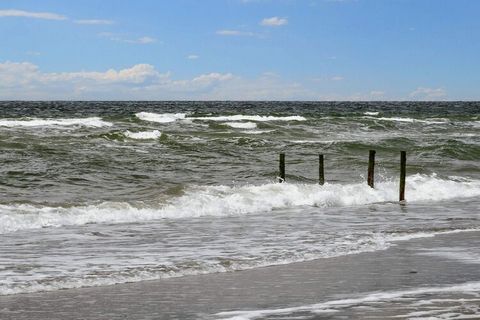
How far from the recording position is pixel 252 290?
9508mm

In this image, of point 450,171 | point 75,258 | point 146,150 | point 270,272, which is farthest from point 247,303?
point 146,150

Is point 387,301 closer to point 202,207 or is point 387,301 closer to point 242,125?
point 202,207

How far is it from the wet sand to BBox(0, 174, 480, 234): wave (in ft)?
18.7

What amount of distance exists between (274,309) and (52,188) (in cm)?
1357

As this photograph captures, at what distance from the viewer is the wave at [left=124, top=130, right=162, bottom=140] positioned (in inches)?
1709

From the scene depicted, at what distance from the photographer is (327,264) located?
1139cm

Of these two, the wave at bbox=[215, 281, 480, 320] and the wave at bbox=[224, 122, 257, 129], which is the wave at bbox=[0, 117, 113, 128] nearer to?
the wave at bbox=[224, 122, 257, 129]

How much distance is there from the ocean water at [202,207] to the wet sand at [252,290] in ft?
1.20

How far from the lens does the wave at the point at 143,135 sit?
142 feet

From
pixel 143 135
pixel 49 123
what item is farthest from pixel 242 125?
pixel 143 135

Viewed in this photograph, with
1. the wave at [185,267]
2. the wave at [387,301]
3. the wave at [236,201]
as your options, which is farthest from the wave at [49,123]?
the wave at [387,301]

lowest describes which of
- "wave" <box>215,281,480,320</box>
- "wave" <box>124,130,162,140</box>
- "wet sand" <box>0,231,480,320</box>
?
"wave" <box>124,130,162,140</box>

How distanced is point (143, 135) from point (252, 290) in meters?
35.2

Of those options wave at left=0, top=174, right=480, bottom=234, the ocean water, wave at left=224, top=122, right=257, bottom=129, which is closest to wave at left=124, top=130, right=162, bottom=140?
the ocean water
